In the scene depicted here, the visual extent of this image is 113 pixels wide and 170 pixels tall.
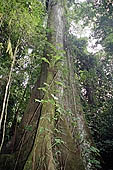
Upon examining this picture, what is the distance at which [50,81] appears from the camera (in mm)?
2924

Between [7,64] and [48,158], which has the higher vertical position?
[7,64]

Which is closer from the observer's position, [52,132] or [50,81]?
[52,132]

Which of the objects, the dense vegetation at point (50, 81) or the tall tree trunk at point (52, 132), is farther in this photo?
the dense vegetation at point (50, 81)

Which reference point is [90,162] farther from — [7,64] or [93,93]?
[93,93]

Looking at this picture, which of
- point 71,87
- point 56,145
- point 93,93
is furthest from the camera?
point 93,93

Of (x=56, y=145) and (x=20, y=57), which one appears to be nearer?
(x=56, y=145)

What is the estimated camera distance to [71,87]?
371cm

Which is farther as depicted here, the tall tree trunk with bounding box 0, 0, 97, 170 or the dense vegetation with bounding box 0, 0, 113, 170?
the dense vegetation with bounding box 0, 0, 113, 170

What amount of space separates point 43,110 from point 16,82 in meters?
2.70

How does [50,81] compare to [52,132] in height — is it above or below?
above

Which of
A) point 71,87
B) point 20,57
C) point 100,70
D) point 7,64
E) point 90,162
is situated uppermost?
point 100,70

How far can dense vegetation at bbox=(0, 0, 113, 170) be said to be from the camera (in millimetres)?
2494

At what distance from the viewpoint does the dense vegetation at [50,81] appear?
2.49 metres

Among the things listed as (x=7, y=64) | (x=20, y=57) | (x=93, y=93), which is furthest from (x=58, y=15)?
(x=93, y=93)
